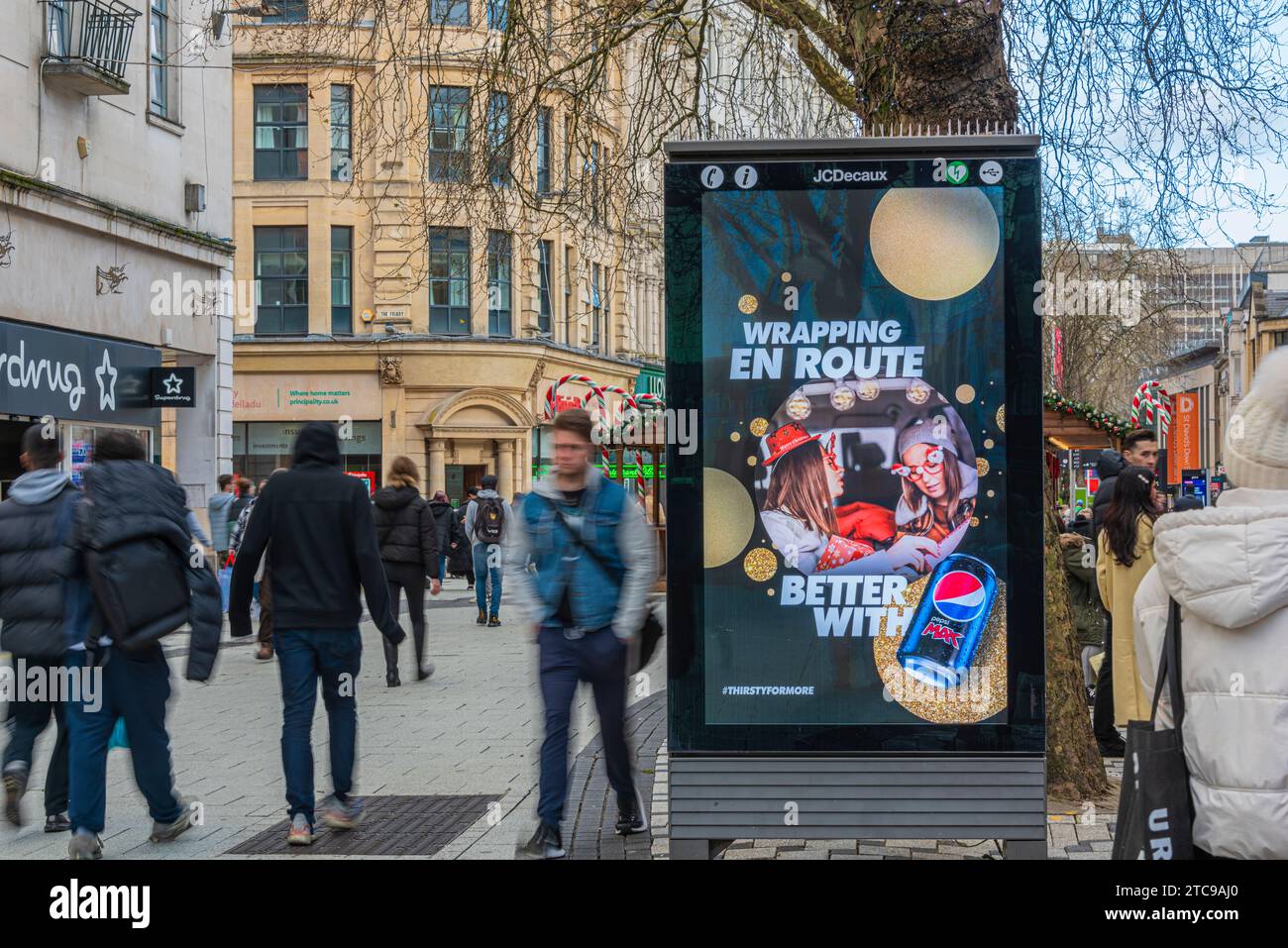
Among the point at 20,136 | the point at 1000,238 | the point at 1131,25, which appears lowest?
the point at 1000,238

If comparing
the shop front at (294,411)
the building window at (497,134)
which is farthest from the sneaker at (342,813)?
the shop front at (294,411)

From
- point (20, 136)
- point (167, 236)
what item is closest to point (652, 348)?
point (167, 236)

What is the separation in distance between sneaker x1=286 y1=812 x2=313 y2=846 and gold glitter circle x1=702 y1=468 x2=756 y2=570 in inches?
97.5

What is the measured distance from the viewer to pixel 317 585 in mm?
6922

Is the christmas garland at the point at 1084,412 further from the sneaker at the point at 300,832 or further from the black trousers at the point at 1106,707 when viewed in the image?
the sneaker at the point at 300,832

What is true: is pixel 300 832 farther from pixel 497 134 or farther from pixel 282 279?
pixel 282 279

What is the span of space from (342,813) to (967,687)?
3144 mm

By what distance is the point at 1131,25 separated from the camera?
28.1 ft

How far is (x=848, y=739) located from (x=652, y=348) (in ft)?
155

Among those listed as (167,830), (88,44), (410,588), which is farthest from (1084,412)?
(167,830)

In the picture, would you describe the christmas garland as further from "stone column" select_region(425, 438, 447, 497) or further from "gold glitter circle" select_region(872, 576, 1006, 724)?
"stone column" select_region(425, 438, 447, 497)

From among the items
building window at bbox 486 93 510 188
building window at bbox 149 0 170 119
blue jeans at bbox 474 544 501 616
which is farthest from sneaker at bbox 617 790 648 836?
building window at bbox 149 0 170 119

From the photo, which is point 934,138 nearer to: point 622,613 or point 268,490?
point 622,613

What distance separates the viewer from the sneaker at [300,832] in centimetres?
662
